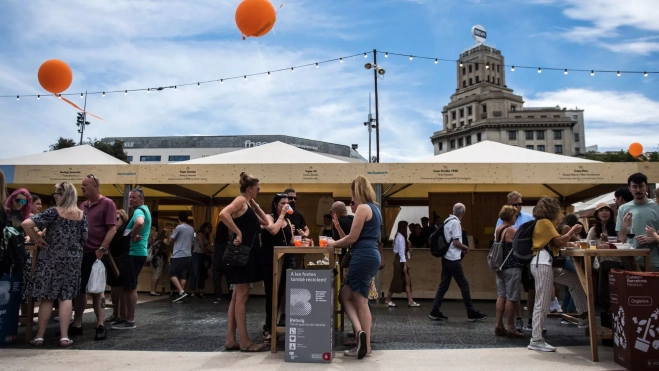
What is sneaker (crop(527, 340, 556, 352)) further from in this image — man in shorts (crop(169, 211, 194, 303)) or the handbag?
man in shorts (crop(169, 211, 194, 303))

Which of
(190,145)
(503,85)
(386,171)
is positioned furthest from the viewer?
(503,85)

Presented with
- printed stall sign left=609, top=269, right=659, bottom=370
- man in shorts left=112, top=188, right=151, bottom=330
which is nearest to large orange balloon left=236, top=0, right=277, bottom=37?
man in shorts left=112, top=188, right=151, bottom=330

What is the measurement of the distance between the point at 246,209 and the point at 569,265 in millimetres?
→ 3694

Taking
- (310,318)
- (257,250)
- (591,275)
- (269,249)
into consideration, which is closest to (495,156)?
(591,275)

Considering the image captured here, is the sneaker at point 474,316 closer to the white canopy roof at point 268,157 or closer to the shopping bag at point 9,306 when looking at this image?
the white canopy roof at point 268,157

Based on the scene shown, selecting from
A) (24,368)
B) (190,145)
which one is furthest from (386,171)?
(190,145)

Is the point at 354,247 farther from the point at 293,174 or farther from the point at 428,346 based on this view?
the point at 293,174

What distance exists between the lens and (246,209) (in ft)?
14.9

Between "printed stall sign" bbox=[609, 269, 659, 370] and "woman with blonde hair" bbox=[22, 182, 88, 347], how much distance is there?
4874 mm

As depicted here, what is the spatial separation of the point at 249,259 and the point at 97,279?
185 cm

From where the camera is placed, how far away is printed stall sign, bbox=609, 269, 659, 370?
144 inches

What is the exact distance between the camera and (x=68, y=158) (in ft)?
38.9

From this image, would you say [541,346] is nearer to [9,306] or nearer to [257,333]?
[257,333]

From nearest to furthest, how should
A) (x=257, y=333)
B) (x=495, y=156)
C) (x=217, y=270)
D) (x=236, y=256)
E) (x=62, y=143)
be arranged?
1. (x=236, y=256)
2. (x=257, y=333)
3. (x=217, y=270)
4. (x=495, y=156)
5. (x=62, y=143)
